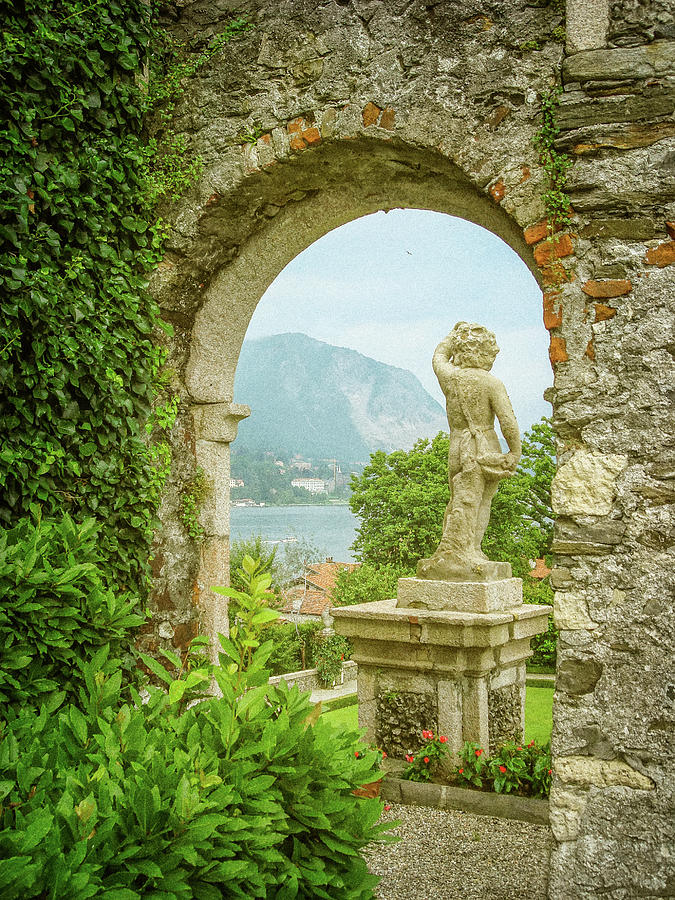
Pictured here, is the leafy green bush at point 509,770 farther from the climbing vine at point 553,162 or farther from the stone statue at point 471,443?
the climbing vine at point 553,162

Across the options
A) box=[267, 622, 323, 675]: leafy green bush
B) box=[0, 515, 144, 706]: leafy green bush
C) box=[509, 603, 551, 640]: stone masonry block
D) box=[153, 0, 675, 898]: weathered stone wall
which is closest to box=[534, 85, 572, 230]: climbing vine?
box=[153, 0, 675, 898]: weathered stone wall

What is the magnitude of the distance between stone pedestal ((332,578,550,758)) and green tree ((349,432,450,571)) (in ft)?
26.7

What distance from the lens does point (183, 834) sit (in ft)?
4.85

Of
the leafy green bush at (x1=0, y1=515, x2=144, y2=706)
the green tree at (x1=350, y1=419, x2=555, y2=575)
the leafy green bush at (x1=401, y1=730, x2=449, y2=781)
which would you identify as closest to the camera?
the leafy green bush at (x1=0, y1=515, x2=144, y2=706)

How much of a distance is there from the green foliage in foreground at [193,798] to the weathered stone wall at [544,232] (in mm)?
1300

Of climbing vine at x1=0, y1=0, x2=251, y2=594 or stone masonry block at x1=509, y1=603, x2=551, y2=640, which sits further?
stone masonry block at x1=509, y1=603, x2=551, y2=640

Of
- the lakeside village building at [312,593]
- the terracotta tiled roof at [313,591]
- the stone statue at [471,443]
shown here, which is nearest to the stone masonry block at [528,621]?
the stone statue at [471,443]

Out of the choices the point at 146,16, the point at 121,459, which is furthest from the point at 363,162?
the point at 121,459

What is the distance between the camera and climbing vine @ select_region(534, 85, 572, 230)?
301cm

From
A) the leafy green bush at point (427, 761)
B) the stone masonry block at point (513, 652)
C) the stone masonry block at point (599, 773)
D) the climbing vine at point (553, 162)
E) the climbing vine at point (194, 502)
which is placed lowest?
the leafy green bush at point (427, 761)

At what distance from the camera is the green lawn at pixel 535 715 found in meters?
6.35

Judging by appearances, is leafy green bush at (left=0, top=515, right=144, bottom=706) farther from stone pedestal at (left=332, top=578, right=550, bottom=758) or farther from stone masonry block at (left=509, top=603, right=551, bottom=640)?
stone masonry block at (left=509, top=603, right=551, bottom=640)

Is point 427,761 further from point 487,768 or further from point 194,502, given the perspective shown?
point 194,502

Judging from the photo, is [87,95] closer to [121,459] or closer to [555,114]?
[121,459]
